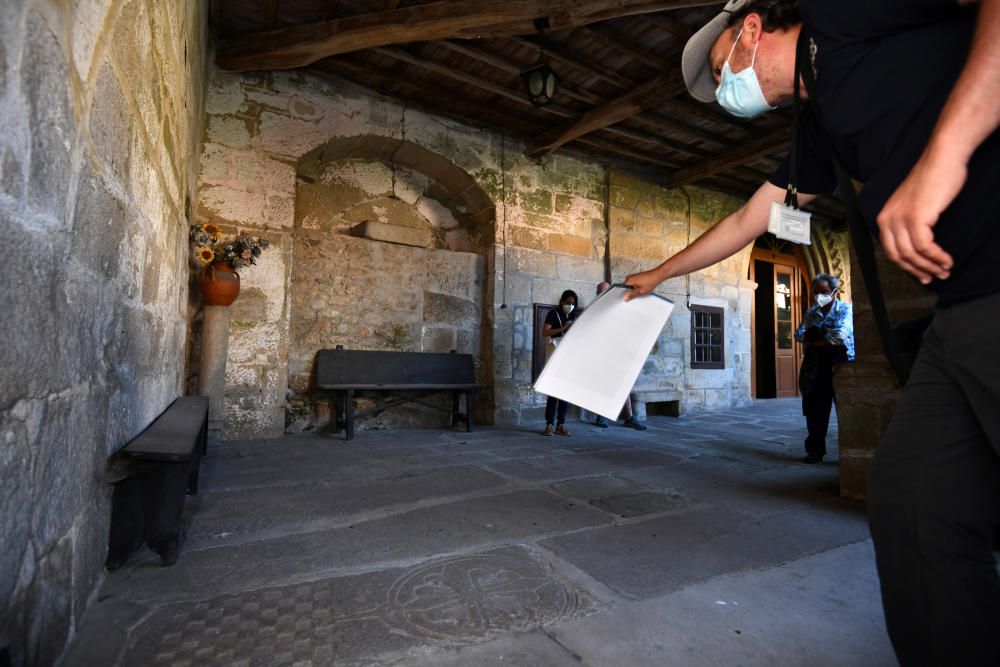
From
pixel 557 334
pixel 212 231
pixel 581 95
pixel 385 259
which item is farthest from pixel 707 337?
pixel 212 231

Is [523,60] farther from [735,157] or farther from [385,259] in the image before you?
[735,157]

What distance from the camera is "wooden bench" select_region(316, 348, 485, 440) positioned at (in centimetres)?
477

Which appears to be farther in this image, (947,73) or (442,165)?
(442,165)

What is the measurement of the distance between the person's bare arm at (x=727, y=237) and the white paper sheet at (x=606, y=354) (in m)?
0.09

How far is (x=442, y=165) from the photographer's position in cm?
562

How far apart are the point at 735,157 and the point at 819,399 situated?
3.61 metres

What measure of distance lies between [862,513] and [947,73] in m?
2.22

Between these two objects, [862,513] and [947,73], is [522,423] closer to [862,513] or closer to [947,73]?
[862,513]

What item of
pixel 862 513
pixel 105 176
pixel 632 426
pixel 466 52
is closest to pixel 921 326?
pixel 862 513

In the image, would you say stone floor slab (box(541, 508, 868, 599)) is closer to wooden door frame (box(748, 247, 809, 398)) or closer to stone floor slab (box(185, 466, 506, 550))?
stone floor slab (box(185, 466, 506, 550))

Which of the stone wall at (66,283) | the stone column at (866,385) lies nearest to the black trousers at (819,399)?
the stone column at (866,385)

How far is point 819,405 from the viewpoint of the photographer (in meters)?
3.79

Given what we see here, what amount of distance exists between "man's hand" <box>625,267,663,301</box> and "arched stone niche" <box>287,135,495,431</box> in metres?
4.09

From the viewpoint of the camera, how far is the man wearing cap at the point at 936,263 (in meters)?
0.67
